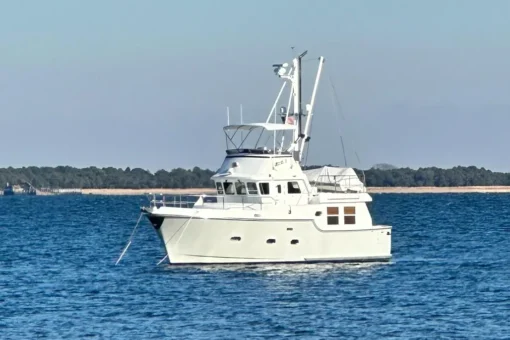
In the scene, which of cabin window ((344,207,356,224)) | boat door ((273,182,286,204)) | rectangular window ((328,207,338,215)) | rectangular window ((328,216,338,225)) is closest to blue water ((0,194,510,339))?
rectangular window ((328,216,338,225))

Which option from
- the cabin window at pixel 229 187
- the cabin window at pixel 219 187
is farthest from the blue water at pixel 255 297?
the cabin window at pixel 229 187

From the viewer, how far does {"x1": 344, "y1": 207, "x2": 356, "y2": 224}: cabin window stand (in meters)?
54.7

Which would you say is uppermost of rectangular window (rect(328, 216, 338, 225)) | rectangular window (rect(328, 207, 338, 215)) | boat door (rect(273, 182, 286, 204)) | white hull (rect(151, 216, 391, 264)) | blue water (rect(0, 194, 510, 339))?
boat door (rect(273, 182, 286, 204))

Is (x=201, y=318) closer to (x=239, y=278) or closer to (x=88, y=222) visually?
(x=239, y=278)

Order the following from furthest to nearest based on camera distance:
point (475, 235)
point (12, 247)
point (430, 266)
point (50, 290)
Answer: point (475, 235)
point (12, 247)
point (430, 266)
point (50, 290)

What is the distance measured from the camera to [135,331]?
39219mm

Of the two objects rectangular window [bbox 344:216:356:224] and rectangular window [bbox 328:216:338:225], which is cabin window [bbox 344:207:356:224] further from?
rectangular window [bbox 328:216:338:225]

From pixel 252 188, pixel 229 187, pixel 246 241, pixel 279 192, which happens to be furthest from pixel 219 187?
pixel 246 241

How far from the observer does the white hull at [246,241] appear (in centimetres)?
5238

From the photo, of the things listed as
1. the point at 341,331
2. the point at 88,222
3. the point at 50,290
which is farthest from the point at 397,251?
the point at 88,222

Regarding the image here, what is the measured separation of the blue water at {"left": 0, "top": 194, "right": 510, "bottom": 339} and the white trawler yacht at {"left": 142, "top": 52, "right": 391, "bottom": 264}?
75cm

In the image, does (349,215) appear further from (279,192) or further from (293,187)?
(279,192)

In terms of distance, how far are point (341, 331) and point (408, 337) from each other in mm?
2138

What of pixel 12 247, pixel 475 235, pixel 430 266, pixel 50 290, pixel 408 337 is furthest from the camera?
pixel 475 235
